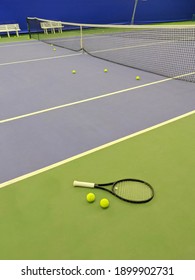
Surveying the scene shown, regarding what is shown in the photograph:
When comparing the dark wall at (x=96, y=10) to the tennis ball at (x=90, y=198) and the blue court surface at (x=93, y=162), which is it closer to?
the blue court surface at (x=93, y=162)

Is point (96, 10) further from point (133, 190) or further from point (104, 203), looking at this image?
point (104, 203)

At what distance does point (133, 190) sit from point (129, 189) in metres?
0.04

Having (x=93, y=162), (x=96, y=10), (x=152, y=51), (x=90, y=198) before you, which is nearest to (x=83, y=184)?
(x=90, y=198)

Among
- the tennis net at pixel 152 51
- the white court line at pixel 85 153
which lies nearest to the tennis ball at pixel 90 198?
the white court line at pixel 85 153

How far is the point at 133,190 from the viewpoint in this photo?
2.59m

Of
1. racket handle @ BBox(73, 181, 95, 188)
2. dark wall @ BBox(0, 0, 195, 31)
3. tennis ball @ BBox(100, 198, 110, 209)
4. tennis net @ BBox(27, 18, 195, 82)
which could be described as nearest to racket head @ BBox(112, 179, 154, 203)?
tennis ball @ BBox(100, 198, 110, 209)

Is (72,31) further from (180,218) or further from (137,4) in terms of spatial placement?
(180,218)

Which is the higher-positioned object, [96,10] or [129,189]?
[96,10]

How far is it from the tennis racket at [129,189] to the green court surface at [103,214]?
0.06 metres

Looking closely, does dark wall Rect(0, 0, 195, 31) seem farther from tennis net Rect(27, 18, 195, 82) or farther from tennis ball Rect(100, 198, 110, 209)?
tennis ball Rect(100, 198, 110, 209)

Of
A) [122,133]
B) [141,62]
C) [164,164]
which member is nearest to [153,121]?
[122,133]

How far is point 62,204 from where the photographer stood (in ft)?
8.12

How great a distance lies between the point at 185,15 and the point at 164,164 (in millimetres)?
21464

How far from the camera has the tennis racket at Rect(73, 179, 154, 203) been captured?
2.52 meters
